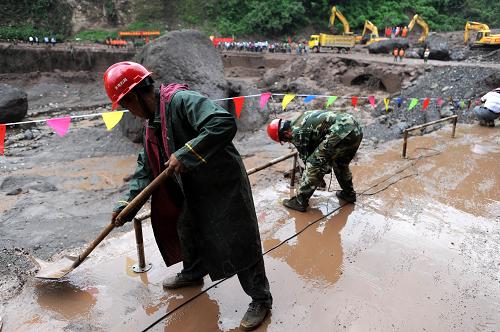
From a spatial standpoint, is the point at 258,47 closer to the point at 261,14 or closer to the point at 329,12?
the point at 261,14

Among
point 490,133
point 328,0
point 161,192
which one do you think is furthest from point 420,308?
point 328,0

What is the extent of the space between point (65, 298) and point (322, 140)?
9.35 feet

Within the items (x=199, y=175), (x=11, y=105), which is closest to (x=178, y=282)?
(x=199, y=175)

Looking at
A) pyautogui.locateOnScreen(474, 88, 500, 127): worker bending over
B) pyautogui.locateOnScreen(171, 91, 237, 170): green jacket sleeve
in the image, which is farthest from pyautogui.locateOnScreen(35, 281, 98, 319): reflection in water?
pyautogui.locateOnScreen(474, 88, 500, 127): worker bending over

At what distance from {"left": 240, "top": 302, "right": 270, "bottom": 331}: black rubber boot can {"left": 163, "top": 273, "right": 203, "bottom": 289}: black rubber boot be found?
24.1 inches

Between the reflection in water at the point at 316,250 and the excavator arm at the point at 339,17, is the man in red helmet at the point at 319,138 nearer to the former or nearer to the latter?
the reflection in water at the point at 316,250

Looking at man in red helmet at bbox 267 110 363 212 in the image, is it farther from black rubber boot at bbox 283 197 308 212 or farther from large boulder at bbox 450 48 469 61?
large boulder at bbox 450 48 469 61

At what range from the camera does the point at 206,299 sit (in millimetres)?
2889

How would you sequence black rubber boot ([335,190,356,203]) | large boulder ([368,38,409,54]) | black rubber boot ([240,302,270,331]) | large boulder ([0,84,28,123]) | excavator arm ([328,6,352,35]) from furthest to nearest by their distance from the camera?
1. excavator arm ([328,6,352,35])
2. large boulder ([368,38,409,54])
3. large boulder ([0,84,28,123])
4. black rubber boot ([335,190,356,203])
5. black rubber boot ([240,302,270,331])

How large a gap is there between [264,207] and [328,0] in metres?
31.7

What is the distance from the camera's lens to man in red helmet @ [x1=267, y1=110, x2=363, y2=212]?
13.2 feet

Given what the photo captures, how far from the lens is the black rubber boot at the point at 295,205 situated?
4387 mm

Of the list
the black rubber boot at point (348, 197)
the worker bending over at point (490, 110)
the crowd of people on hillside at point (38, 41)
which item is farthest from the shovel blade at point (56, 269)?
the crowd of people on hillside at point (38, 41)

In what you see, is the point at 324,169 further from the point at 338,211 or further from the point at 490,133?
the point at 490,133
